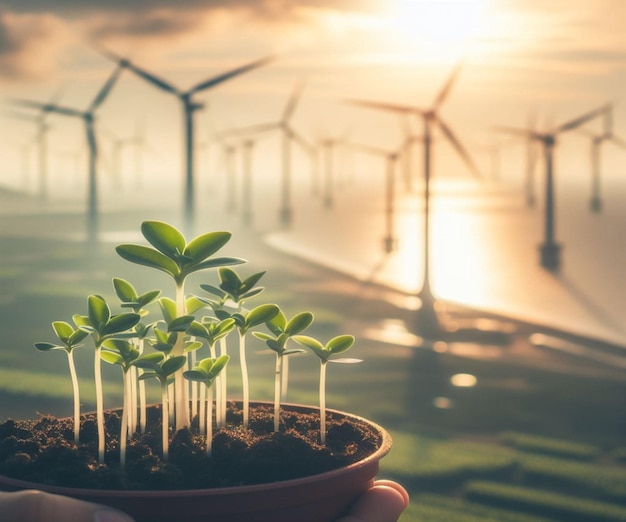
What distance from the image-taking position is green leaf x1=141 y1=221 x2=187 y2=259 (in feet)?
5.77

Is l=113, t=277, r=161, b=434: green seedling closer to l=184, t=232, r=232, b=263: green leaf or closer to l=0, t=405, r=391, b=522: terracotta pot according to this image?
l=184, t=232, r=232, b=263: green leaf

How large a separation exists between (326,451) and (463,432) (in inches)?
442

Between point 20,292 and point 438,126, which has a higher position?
point 438,126

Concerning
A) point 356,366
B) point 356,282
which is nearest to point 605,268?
point 356,282

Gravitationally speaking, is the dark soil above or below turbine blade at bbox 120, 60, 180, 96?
below

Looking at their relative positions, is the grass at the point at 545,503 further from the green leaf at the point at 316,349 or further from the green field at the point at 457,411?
the green leaf at the point at 316,349

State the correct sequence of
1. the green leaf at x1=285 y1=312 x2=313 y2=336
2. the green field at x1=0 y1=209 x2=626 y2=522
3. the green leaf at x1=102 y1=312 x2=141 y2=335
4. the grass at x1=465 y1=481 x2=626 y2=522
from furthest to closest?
the green field at x1=0 y1=209 x2=626 y2=522, the grass at x1=465 y1=481 x2=626 y2=522, the green leaf at x1=285 y1=312 x2=313 y2=336, the green leaf at x1=102 y1=312 x2=141 y2=335

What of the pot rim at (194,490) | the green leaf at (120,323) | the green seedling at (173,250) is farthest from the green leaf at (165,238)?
the pot rim at (194,490)

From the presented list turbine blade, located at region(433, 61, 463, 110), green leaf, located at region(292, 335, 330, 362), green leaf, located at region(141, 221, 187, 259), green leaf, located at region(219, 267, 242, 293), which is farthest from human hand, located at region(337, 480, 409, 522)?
turbine blade, located at region(433, 61, 463, 110)

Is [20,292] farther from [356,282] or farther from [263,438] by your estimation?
[263,438]

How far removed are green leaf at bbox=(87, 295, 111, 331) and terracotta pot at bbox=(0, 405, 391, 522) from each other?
1.03 feet

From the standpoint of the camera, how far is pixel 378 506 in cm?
191

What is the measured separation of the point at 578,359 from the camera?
2312 centimetres

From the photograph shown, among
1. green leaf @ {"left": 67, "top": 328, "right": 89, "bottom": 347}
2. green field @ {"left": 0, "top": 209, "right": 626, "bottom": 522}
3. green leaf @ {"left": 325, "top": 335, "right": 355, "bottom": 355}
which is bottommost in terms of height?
green field @ {"left": 0, "top": 209, "right": 626, "bottom": 522}
